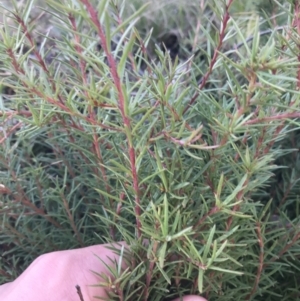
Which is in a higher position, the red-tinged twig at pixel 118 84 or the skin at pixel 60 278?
the red-tinged twig at pixel 118 84

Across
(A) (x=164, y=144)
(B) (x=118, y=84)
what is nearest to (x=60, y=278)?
(A) (x=164, y=144)

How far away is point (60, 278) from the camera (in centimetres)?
68

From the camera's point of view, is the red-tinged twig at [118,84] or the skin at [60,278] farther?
the skin at [60,278]

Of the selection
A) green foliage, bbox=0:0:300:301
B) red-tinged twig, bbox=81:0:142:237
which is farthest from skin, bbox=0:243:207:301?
red-tinged twig, bbox=81:0:142:237

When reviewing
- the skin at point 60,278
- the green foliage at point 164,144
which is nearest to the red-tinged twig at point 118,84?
the green foliage at point 164,144

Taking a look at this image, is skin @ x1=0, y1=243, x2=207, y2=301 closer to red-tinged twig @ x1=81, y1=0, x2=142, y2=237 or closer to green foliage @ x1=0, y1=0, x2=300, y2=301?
green foliage @ x1=0, y1=0, x2=300, y2=301

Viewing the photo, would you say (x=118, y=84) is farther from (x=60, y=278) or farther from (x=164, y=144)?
(x=60, y=278)

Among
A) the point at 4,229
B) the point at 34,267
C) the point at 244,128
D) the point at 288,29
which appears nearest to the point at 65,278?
the point at 34,267

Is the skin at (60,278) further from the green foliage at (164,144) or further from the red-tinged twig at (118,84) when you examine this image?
the red-tinged twig at (118,84)

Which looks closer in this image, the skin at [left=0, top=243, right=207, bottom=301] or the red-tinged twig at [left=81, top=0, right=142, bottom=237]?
the red-tinged twig at [left=81, top=0, right=142, bottom=237]

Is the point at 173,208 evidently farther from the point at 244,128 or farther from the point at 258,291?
the point at 258,291

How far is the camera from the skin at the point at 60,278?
0.65m

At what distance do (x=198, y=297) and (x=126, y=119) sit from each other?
0.32 metres

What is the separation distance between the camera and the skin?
2.14 ft
